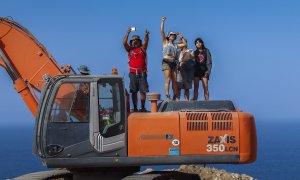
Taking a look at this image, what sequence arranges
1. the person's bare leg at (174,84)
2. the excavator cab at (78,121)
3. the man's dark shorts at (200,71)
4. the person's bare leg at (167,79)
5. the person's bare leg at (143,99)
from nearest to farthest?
the excavator cab at (78,121) → the person's bare leg at (143,99) → the person's bare leg at (167,79) → the person's bare leg at (174,84) → the man's dark shorts at (200,71)

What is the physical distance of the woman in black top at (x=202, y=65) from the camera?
42.5 feet

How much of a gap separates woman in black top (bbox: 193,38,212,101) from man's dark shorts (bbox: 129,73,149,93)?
161cm

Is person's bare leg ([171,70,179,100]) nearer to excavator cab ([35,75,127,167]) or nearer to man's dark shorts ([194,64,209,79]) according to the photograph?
man's dark shorts ([194,64,209,79])

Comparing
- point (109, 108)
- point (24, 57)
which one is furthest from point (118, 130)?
point (24, 57)

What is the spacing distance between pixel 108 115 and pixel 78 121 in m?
0.56

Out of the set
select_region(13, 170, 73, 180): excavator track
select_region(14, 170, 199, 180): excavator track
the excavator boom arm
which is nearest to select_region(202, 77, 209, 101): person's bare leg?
select_region(14, 170, 199, 180): excavator track

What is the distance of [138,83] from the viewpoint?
11859mm

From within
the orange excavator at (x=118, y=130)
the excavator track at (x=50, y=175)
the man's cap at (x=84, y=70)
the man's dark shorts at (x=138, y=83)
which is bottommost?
the excavator track at (x=50, y=175)

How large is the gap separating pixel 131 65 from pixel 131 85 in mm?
398

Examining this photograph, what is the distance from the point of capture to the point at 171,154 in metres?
11.0

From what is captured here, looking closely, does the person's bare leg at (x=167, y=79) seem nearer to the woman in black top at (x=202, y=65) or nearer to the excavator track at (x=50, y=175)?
the woman in black top at (x=202, y=65)

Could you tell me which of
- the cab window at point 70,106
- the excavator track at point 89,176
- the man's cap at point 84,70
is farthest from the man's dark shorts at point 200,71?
the cab window at point 70,106

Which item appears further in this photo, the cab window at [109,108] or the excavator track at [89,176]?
the excavator track at [89,176]

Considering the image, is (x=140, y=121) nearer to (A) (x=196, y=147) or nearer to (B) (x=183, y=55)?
(A) (x=196, y=147)
